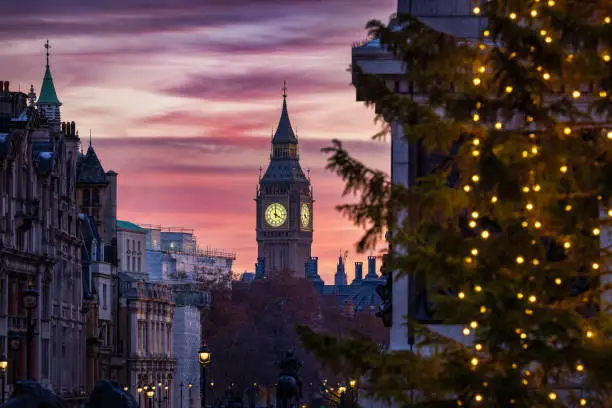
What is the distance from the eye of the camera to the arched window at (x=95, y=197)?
132250mm

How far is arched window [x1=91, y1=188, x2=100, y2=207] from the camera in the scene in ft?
434

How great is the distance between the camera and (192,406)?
603 ft

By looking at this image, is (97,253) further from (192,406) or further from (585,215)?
(585,215)

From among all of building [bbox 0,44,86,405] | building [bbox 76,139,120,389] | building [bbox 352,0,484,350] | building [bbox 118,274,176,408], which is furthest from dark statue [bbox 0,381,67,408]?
building [bbox 118,274,176,408]

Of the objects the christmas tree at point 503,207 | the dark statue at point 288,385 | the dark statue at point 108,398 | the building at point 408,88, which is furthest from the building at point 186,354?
the christmas tree at point 503,207

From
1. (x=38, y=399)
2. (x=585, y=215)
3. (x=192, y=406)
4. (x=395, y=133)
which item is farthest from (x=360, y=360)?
(x=192, y=406)

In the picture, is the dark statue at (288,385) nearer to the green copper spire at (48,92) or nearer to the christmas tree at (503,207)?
the christmas tree at (503,207)

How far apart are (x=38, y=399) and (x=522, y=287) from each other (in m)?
17.6

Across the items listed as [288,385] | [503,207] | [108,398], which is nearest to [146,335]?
[288,385]

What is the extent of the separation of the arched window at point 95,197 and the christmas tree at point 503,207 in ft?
355

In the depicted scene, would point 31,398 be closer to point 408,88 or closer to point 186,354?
point 408,88

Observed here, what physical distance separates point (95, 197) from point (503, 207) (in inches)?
4296

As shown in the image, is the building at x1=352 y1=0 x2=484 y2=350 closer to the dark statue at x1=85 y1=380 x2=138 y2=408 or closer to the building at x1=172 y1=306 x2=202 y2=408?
the dark statue at x1=85 y1=380 x2=138 y2=408

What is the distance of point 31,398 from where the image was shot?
130ft
